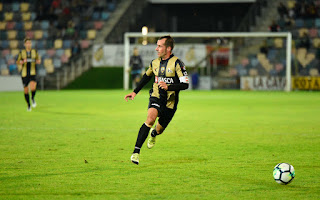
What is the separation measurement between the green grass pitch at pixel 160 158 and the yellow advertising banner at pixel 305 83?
59.6ft

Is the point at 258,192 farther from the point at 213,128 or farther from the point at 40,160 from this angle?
the point at 213,128

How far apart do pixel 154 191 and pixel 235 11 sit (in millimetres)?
38377

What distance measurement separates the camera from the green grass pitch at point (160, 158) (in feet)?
17.3

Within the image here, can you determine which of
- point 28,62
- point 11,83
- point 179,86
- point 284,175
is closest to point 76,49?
point 11,83

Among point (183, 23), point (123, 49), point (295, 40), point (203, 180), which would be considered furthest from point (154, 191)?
point (183, 23)

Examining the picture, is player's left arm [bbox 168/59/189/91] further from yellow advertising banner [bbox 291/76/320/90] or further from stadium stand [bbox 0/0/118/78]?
stadium stand [bbox 0/0/118/78]

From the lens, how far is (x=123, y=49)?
107ft

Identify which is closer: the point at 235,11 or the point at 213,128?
the point at 213,128

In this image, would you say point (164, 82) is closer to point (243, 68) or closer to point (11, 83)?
point (11, 83)

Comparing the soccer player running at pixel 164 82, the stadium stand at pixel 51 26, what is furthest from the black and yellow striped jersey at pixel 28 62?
the stadium stand at pixel 51 26

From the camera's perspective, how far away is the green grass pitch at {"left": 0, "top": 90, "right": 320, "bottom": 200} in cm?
529

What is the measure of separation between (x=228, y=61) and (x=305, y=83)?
4.56 metres

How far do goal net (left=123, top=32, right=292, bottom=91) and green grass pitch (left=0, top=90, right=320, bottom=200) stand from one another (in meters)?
18.4

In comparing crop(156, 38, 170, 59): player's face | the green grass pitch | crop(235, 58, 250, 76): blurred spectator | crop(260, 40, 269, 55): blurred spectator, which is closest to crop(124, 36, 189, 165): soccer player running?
crop(156, 38, 170, 59): player's face
